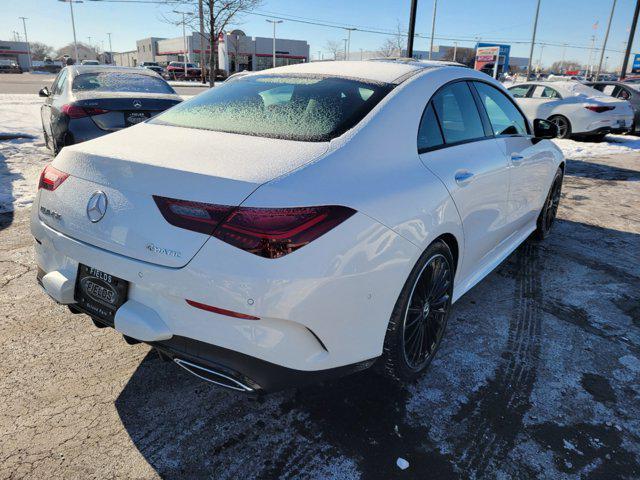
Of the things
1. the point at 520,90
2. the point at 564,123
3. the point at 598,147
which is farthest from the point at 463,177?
the point at 520,90

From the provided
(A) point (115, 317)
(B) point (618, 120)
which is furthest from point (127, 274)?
(B) point (618, 120)

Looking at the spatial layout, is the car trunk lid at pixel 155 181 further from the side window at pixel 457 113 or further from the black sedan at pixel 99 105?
the black sedan at pixel 99 105

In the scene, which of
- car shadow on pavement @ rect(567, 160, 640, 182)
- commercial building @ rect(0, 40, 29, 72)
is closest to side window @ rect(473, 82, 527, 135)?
car shadow on pavement @ rect(567, 160, 640, 182)

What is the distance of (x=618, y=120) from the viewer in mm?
12891

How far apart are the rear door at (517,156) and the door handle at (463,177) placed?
2.48 ft

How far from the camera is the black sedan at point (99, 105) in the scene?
5.95 meters

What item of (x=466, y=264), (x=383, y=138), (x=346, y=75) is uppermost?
(x=346, y=75)

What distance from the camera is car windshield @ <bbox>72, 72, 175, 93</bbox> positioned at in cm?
684

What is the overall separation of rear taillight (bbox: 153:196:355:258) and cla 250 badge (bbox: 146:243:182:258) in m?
0.11

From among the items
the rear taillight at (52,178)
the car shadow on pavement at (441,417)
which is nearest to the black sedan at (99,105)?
the rear taillight at (52,178)

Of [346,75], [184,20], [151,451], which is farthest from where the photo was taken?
[184,20]

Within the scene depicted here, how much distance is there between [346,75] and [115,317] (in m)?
1.82

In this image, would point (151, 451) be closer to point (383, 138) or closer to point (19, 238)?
point (383, 138)

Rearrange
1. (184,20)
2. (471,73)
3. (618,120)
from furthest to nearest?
(184,20) < (618,120) < (471,73)
